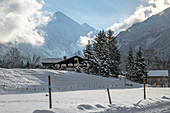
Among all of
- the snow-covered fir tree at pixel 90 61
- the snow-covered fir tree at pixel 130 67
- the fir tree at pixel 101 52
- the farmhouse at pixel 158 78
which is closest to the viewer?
the fir tree at pixel 101 52

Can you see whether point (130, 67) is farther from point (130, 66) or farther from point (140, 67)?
point (140, 67)

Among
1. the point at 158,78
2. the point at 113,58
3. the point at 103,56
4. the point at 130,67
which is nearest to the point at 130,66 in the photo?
the point at 130,67

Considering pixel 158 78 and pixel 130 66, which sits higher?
pixel 130 66

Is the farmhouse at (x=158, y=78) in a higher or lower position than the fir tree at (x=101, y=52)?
lower

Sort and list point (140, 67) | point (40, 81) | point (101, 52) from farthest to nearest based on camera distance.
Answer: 1. point (140, 67)
2. point (101, 52)
3. point (40, 81)

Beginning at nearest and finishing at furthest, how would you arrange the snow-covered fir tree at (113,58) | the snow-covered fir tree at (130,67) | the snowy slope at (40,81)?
the snowy slope at (40,81), the snow-covered fir tree at (113,58), the snow-covered fir tree at (130,67)

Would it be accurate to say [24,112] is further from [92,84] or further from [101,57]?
[101,57]

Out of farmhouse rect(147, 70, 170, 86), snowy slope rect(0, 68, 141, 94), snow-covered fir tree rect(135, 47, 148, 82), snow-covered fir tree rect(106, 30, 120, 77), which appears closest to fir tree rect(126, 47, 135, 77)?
snow-covered fir tree rect(135, 47, 148, 82)

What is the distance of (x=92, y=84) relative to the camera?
39750 millimetres

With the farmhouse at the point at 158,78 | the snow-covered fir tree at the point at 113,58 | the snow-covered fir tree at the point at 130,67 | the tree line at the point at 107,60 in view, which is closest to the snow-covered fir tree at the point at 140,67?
the tree line at the point at 107,60

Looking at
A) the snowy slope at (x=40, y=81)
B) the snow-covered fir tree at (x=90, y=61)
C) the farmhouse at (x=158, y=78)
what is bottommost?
the farmhouse at (x=158, y=78)

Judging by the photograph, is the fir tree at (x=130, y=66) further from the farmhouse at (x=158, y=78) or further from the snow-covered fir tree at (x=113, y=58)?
the farmhouse at (x=158, y=78)

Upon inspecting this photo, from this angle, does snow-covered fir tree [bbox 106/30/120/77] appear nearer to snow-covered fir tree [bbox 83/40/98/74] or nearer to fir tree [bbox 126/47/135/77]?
snow-covered fir tree [bbox 83/40/98/74]

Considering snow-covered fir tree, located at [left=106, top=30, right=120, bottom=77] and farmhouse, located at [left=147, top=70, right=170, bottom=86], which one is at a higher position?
snow-covered fir tree, located at [left=106, top=30, right=120, bottom=77]
